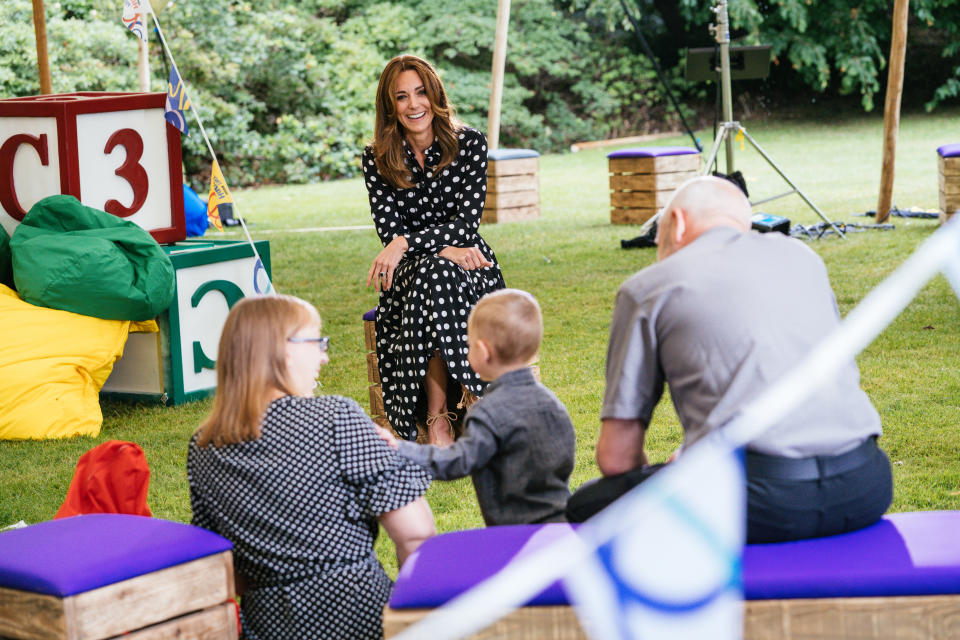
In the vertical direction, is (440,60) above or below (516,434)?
above

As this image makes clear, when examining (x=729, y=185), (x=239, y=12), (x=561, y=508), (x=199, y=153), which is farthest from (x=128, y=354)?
(x=239, y=12)

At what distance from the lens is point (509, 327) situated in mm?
2643

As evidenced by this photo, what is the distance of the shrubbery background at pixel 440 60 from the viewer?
15.7 metres

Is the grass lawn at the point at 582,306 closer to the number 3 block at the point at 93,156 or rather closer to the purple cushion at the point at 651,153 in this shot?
the purple cushion at the point at 651,153

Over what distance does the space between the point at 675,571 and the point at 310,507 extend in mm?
782

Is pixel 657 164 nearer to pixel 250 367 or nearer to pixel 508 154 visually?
pixel 508 154

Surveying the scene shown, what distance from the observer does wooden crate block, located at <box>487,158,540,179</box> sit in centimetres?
1018

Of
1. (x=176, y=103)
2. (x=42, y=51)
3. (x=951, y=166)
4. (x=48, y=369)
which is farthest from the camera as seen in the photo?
(x=951, y=166)

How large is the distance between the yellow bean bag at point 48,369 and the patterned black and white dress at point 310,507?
93.1 inches

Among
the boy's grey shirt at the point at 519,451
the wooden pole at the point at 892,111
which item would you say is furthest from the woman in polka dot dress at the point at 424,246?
the wooden pole at the point at 892,111

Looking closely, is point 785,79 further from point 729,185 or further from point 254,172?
point 729,185

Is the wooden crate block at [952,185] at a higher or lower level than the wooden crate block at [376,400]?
higher

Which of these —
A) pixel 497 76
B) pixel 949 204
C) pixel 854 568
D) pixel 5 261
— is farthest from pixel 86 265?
pixel 949 204

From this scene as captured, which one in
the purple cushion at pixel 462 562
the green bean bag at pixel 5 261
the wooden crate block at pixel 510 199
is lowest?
the purple cushion at pixel 462 562
